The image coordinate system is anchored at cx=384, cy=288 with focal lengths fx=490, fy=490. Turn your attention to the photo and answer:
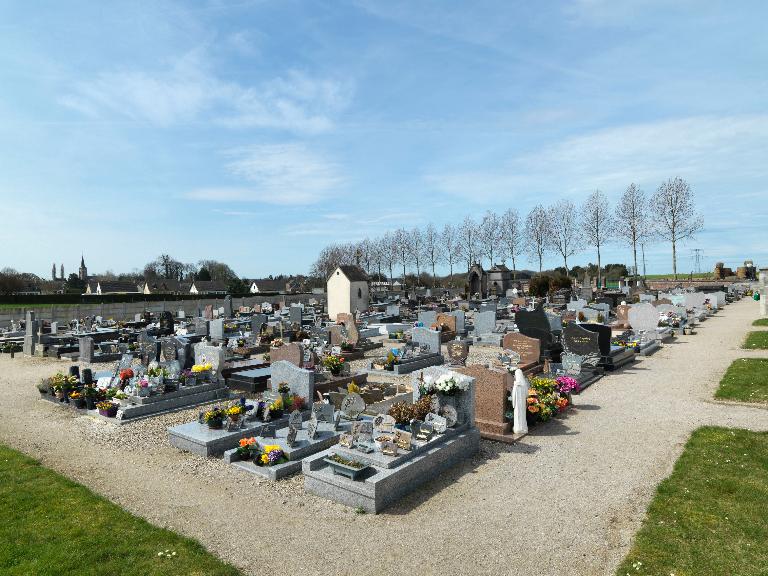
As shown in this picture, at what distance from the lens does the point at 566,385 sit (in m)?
13.2

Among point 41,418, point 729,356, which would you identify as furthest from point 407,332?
point 41,418

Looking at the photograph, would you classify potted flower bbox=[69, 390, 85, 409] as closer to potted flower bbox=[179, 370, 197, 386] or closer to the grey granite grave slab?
potted flower bbox=[179, 370, 197, 386]

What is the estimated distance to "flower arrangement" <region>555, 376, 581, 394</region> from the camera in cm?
1270

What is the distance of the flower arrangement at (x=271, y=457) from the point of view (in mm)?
8477

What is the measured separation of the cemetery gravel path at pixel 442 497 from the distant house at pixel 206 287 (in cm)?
8437

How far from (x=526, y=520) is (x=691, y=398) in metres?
8.77

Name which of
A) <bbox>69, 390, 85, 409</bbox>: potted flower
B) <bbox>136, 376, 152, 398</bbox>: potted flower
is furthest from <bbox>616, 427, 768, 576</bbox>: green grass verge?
<bbox>69, 390, 85, 409</bbox>: potted flower

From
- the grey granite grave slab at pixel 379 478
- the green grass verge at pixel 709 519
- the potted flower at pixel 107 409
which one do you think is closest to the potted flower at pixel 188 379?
the potted flower at pixel 107 409

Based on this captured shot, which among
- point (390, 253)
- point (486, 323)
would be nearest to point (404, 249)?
point (390, 253)

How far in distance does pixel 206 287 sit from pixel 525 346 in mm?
87487

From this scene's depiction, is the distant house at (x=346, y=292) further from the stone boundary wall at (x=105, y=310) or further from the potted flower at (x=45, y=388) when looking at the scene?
the potted flower at (x=45, y=388)

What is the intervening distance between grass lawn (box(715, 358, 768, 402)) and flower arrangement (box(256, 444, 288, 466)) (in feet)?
37.2

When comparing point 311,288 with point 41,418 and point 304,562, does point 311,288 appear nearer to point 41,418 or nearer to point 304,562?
point 41,418

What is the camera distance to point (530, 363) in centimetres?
1608
